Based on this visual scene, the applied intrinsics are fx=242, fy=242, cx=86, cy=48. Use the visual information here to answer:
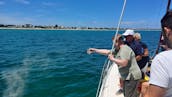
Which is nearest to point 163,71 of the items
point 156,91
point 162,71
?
point 162,71

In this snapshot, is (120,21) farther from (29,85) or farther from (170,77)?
(29,85)

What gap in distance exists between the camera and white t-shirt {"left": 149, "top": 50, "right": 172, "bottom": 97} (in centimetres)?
160

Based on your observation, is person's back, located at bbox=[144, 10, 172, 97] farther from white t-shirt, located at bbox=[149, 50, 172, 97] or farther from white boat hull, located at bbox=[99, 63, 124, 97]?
white boat hull, located at bbox=[99, 63, 124, 97]

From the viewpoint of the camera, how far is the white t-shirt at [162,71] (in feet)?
5.26

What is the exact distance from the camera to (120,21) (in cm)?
409

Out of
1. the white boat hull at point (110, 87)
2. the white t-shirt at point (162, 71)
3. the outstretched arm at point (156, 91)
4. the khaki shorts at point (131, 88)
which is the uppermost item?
the white t-shirt at point (162, 71)

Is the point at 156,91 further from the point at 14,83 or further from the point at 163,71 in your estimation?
the point at 14,83

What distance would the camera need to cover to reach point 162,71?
1.60m

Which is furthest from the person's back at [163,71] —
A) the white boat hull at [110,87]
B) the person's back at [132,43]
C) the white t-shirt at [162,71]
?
the white boat hull at [110,87]

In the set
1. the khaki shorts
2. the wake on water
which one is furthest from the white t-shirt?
the wake on water

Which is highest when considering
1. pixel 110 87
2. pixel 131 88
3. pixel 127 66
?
pixel 127 66

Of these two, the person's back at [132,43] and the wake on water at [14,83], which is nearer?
the person's back at [132,43]

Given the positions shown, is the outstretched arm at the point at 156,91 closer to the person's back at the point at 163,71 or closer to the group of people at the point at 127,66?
the person's back at the point at 163,71

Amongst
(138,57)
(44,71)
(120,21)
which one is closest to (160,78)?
(120,21)
